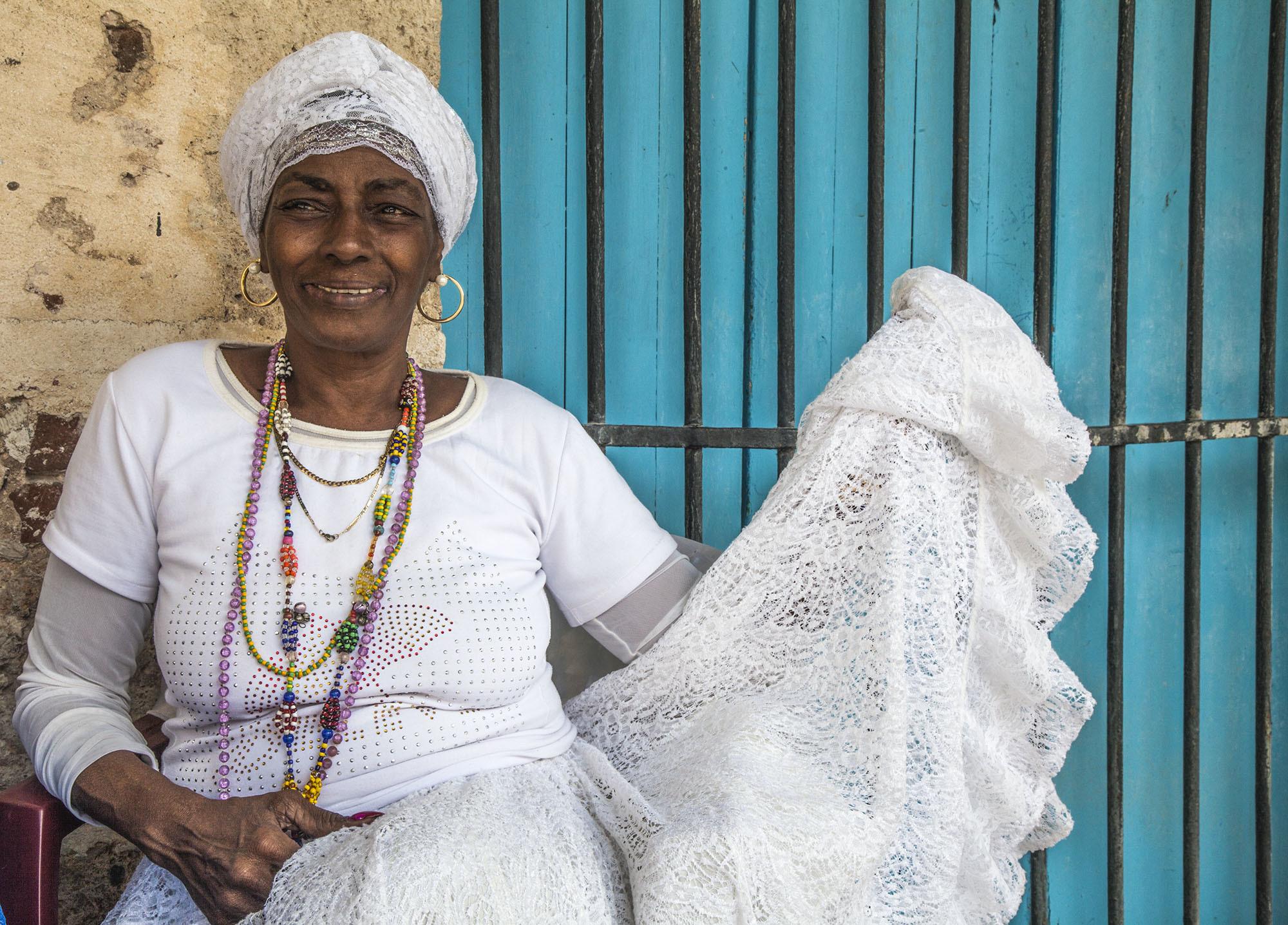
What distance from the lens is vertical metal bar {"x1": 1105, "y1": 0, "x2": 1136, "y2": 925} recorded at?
202 centimetres

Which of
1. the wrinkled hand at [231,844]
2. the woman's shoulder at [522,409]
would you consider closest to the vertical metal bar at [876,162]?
the woman's shoulder at [522,409]

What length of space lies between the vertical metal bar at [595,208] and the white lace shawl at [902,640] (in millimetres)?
426

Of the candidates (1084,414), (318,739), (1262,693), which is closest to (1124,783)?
(1262,693)

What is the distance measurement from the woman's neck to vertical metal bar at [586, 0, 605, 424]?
393 millimetres

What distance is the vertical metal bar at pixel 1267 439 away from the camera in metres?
2.12

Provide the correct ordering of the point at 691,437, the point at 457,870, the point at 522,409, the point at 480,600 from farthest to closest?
the point at 691,437 → the point at 522,409 → the point at 480,600 → the point at 457,870

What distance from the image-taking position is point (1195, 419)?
2102 millimetres

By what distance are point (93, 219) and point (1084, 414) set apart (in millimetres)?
2023

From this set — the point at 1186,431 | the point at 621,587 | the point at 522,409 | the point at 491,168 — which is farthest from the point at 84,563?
the point at 1186,431

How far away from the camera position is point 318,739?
1439mm

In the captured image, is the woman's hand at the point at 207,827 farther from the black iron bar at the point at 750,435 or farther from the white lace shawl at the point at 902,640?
the black iron bar at the point at 750,435

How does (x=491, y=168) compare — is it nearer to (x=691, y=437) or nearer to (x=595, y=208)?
(x=595, y=208)

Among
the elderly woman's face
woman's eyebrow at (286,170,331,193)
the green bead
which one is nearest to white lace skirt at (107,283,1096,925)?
the green bead

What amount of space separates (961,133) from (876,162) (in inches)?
7.9
